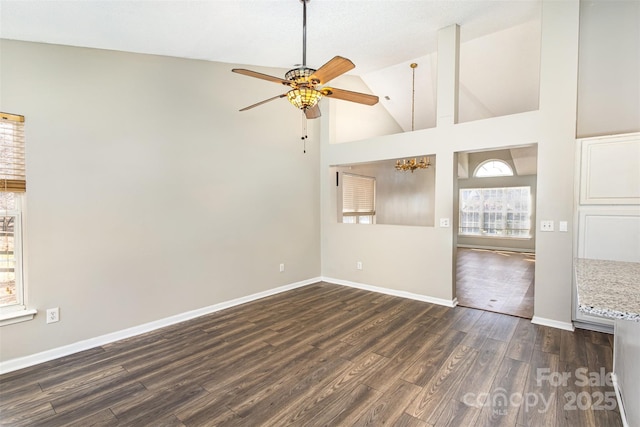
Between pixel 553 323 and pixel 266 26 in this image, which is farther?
pixel 553 323

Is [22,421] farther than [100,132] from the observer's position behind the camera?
No

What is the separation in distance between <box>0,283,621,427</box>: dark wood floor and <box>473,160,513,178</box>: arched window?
22.0 feet

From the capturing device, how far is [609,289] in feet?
4.37

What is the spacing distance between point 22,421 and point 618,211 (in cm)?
518

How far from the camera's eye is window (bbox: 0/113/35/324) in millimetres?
2355

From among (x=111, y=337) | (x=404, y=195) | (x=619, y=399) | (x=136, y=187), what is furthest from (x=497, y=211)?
(x=111, y=337)

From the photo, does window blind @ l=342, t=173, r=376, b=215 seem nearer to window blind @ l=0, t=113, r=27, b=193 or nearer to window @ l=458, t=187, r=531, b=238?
window @ l=458, t=187, r=531, b=238

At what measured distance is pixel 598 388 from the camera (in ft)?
6.97

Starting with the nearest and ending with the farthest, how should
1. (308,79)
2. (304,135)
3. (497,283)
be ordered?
(308,79)
(304,135)
(497,283)

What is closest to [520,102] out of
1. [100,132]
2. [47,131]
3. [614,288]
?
[614,288]

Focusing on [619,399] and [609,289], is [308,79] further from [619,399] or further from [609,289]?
[619,399]

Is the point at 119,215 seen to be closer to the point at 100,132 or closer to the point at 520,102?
the point at 100,132

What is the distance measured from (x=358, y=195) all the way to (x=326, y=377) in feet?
16.3

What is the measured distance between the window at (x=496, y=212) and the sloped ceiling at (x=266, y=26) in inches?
205
